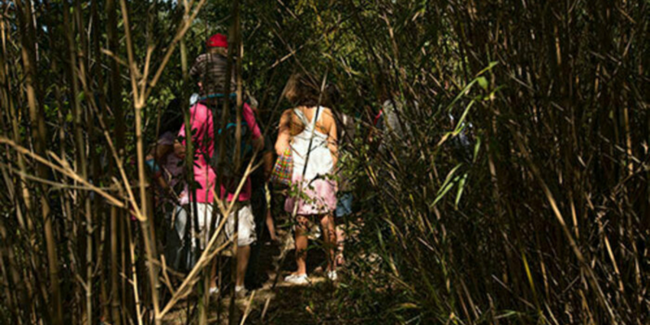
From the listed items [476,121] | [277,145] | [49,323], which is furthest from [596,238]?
[277,145]

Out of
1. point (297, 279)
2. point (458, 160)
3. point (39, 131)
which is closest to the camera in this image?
point (39, 131)

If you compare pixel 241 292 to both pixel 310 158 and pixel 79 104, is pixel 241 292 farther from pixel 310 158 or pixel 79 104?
pixel 79 104

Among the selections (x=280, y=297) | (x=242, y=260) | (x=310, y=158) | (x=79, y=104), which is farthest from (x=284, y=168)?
(x=79, y=104)

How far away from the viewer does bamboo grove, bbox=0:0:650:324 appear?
1522 mm

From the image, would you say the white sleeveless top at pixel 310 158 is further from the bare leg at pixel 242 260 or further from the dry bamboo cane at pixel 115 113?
the dry bamboo cane at pixel 115 113

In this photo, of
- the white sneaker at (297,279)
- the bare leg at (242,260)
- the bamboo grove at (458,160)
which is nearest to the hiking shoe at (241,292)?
the bare leg at (242,260)

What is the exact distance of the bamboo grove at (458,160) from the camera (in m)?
1.52

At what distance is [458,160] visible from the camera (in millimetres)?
2369

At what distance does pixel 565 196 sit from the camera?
194 cm

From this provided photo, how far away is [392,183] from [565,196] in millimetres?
800

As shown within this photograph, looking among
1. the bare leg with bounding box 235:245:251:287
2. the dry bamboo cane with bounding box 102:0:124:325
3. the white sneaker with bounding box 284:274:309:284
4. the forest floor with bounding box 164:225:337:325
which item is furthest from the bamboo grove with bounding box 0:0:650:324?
the white sneaker with bounding box 284:274:309:284

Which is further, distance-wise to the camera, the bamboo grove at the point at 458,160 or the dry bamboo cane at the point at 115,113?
the bamboo grove at the point at 458,160

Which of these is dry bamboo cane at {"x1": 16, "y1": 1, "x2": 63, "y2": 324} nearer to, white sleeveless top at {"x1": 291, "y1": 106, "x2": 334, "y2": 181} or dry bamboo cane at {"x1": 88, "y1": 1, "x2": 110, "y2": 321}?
dry bamboo cane at {"x1": 88, "y1": 1, "x2": 110, "y2": 321}

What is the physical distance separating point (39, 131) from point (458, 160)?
1392 millimetres
